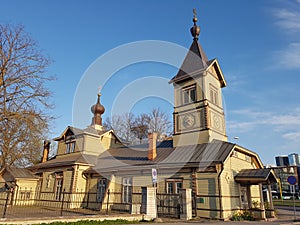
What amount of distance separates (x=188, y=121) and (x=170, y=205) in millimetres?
8100

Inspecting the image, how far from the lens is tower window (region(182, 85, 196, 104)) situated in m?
23.3

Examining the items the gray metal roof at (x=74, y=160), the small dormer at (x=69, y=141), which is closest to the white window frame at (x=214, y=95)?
the gray metal roof at (x=74, y=160)

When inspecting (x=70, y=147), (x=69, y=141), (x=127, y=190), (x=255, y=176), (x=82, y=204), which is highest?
(x=69, y=141)

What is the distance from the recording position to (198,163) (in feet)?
56.6

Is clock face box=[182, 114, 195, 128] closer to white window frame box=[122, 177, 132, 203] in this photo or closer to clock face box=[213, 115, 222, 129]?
clock face box=[213, 115, 222, 129]

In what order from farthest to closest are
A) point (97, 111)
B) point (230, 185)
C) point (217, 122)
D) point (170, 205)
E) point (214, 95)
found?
point (97, 111)
point (214, 95)
point (217, 122)
point (230, 185)
point (170, 205)

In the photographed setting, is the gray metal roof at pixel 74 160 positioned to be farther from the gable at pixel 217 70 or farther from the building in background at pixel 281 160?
the building in background at pixel 281 160

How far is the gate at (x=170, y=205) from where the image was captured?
52.0 ft

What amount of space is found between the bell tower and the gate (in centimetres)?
580

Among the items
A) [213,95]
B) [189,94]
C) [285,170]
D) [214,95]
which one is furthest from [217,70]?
[285,170]

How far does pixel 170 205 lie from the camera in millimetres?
17125

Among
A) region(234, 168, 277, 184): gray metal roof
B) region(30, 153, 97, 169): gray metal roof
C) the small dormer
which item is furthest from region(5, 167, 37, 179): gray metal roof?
region(234, 168, 277, 184): gray metal roof

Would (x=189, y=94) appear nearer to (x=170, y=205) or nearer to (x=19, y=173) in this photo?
(x=170, y=205)

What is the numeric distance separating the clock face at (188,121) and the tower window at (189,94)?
60.4 inches
